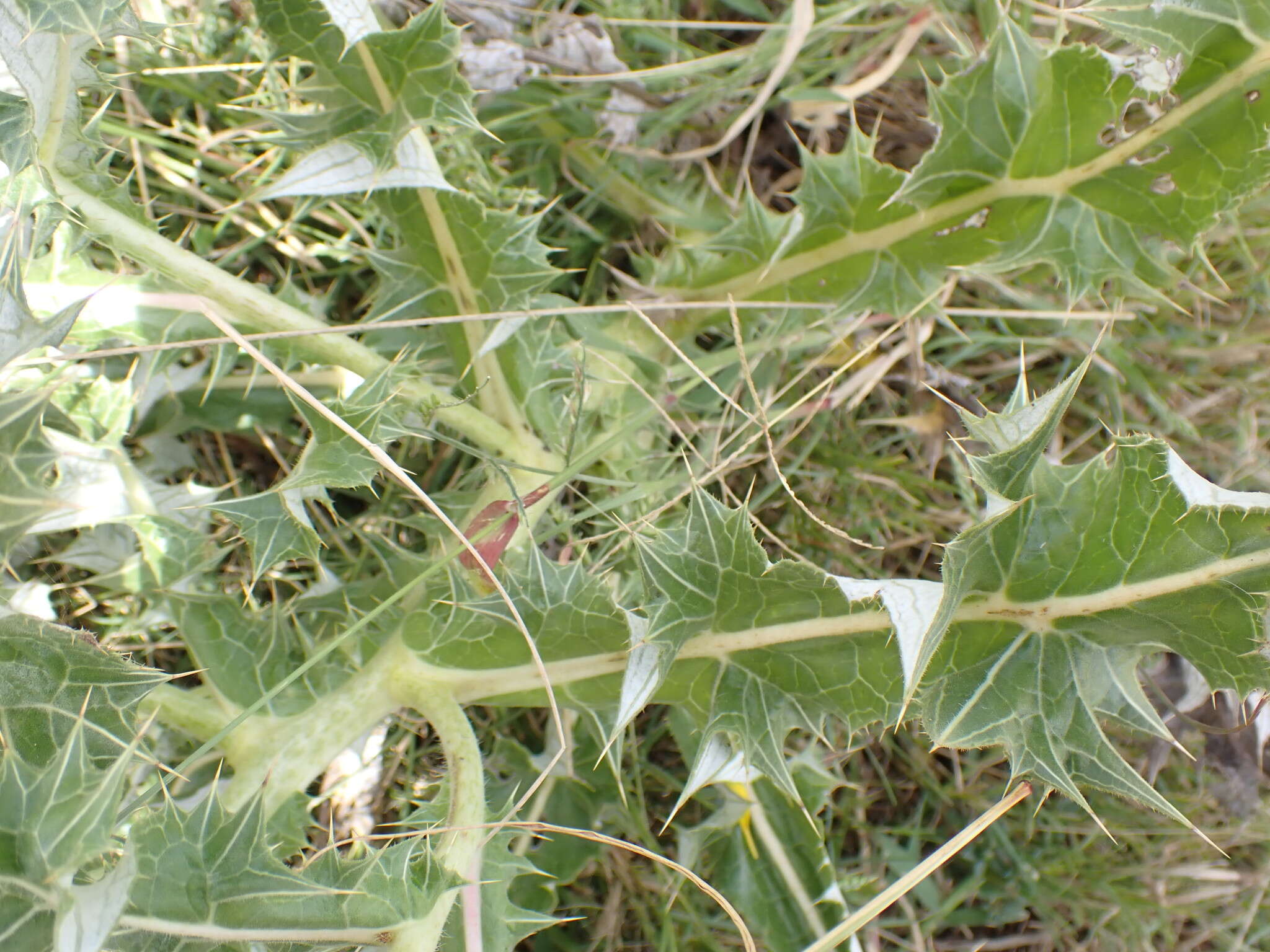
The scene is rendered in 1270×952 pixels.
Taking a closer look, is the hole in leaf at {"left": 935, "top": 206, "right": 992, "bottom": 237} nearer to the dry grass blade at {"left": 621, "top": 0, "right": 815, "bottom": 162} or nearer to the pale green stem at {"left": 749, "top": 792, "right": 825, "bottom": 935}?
the dry grass blade at {"left": 621, "top": 0, "right": 815, "bottom": 162}

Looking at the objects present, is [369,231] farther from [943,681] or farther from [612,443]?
[943,681]

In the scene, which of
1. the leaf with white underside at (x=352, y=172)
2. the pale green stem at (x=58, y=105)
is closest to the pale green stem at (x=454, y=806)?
the leaf with white underside at (x=352, y=172)

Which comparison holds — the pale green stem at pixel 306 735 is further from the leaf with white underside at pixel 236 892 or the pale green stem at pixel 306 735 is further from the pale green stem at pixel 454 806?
the leaf with white underside at pixel 236 892

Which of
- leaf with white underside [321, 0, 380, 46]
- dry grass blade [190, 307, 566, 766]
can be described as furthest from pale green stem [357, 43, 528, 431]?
dry grass blade [190, 307, 566, 766]

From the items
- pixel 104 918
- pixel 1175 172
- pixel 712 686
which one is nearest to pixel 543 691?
pixel 712 686

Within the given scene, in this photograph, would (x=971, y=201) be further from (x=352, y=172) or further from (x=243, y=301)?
A: (x=243, y=301)

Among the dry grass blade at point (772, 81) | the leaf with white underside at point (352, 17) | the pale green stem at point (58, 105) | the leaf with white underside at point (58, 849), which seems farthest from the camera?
the dry grass blade at point (772, 81)

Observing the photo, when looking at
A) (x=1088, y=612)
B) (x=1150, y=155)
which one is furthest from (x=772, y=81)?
(x=1088, y=612)

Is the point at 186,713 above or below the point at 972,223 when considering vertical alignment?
below

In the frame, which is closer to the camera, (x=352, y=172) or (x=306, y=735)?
(x=306, y=735)
